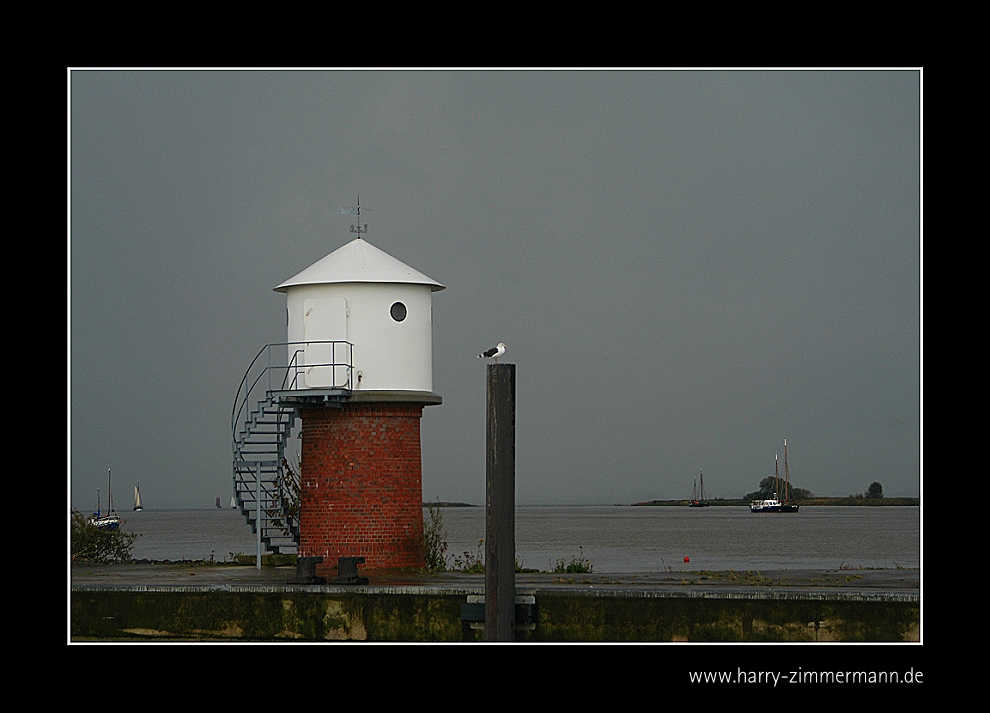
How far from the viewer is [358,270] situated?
23.9 meters

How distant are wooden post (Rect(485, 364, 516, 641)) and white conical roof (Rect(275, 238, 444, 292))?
748cm

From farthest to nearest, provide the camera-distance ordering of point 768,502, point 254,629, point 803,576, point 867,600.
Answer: point 768,502, point 803,576, point 254,629, point 867,600

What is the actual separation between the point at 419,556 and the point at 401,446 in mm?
1830

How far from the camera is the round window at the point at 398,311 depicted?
23.8 m

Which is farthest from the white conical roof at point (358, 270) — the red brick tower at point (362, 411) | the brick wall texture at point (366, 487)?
the brick wall texture at point (366, 487)

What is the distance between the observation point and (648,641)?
733 inches

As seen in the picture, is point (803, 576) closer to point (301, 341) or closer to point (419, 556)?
point (419, 556)

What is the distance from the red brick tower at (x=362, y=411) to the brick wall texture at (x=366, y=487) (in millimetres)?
16

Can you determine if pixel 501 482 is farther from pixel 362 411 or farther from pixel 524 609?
pixel 362 411

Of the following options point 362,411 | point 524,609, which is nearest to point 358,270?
point 362,411

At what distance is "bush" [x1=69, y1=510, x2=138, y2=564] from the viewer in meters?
27.2

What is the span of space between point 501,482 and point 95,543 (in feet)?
44.4

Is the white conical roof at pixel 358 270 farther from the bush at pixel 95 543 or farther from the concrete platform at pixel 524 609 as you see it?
the bush at pixel 95 543
